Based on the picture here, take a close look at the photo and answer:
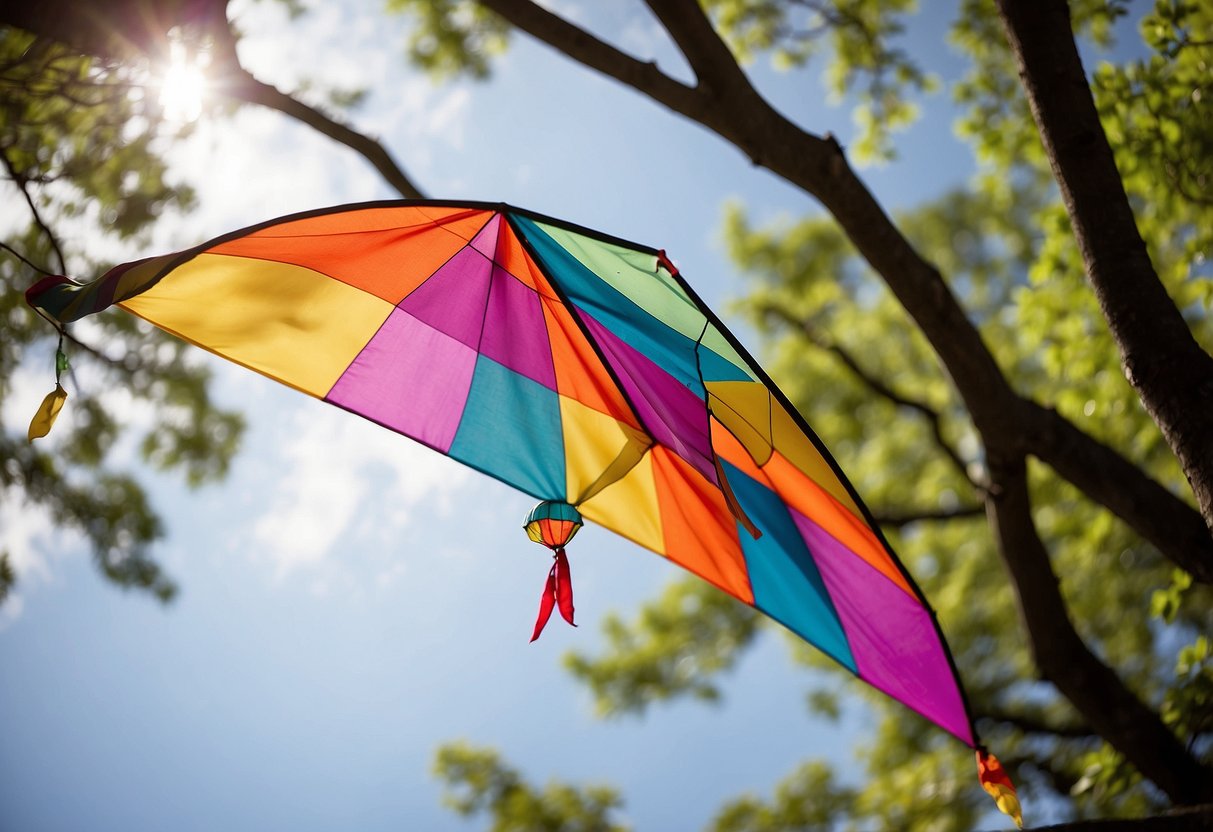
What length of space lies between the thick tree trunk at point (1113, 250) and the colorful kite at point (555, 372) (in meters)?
0.88

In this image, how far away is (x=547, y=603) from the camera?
7.48ft

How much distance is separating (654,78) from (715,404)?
1.35 meters

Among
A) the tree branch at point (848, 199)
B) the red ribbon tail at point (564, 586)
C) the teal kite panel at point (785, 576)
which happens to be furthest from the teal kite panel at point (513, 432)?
the tree branch at point (848, 199)

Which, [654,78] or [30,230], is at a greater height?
[30,230]

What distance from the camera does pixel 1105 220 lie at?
8.34 feet

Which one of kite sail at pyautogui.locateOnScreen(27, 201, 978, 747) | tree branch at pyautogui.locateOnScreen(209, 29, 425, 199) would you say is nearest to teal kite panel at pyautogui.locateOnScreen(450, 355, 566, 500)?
kite sail at pyautogui.locateOnScreen(27, 201, 978, 747)

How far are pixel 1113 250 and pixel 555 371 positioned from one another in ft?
5.75

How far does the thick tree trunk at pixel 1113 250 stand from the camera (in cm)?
225

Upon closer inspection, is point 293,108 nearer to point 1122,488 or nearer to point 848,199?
point 848,199

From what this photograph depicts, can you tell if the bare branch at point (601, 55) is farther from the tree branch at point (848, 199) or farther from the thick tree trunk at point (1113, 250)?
the thick tree trunk at point (1113, 250)

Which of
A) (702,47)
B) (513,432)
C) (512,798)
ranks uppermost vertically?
(702,47)

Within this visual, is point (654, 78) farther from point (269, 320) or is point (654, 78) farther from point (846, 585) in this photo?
point (846, 585)

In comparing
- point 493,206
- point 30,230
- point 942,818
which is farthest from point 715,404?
point 30,230

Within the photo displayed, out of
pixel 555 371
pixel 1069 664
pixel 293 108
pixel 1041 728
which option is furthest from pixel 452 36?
pixel 1041 728
